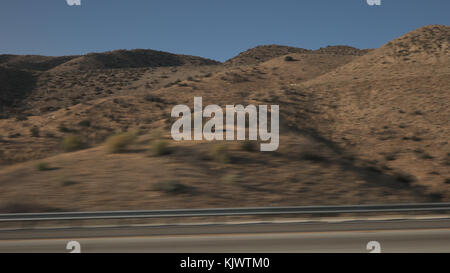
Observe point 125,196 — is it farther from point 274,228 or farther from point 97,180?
point 274,228

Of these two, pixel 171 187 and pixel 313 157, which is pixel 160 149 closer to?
pixel 171 187

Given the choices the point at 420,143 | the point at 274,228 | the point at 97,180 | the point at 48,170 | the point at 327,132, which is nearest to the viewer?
the point at 274,228

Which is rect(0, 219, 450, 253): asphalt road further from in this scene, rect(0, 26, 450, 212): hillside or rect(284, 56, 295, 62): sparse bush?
rect(284, 56, 295, 62): sparse bush

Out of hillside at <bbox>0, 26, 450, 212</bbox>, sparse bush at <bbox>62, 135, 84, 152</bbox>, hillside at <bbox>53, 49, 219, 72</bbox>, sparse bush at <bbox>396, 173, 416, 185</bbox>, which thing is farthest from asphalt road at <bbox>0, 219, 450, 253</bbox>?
hillside at <bbox>53, 49, 219, 72</bbox>

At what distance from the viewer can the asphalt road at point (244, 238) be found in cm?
632

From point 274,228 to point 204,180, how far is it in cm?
438

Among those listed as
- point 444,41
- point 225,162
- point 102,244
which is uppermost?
point 444,41

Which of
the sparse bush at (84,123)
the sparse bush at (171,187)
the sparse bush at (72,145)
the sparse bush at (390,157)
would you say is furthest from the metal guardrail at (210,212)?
the sparse bush at (84,123)

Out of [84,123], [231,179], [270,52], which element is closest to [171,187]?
[231,179]

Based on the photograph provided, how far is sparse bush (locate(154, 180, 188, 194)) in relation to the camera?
33.9 feet

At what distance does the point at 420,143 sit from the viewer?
20.7 m

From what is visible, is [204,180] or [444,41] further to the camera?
[444,41]

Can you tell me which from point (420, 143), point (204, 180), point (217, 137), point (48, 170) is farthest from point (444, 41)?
point (48, 170)

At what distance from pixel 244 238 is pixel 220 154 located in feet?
21.5
